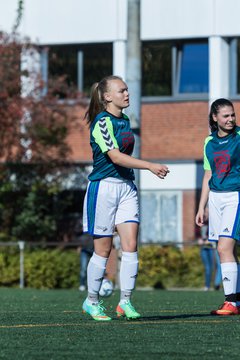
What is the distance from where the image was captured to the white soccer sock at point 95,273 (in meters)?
10.1

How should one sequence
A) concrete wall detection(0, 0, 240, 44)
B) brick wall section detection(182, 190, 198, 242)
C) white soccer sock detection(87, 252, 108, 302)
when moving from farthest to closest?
brick wall section detection(182, 190, 198, 242), concrete wall detection(0, 0, 240, 44), white soccer sock detection(87, 252, 108, 302)

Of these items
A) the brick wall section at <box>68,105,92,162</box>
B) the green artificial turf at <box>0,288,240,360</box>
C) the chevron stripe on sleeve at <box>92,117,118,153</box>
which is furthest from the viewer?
the brick wall section at <box>68,105,92,162</box>

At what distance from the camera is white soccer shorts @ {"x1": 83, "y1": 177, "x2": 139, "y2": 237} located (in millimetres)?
10016

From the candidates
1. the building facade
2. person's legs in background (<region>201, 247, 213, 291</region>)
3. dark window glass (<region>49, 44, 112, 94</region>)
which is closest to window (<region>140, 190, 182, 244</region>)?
the building facade

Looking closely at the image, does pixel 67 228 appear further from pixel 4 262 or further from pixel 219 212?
pixel 219 212

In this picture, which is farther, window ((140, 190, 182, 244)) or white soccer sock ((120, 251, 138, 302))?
window ((140, 190, 182, 244))

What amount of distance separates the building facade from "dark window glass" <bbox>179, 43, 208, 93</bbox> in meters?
0.02

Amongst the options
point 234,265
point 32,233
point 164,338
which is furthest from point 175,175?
point 164,338

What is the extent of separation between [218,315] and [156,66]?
19.9m

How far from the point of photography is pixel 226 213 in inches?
424

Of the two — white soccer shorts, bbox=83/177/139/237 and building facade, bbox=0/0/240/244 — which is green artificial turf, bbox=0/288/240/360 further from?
building facade, bbox=0/0/240/244

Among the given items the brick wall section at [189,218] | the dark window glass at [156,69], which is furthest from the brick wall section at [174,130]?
the brick wall section at [189,218]

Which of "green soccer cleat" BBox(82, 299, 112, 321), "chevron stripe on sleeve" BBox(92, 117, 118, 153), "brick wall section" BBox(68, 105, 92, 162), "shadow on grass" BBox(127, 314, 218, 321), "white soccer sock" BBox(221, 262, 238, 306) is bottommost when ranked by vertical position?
"shadow on grass" BBox(127, 314, 218, 321)

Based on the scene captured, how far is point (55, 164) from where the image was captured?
29125mm
